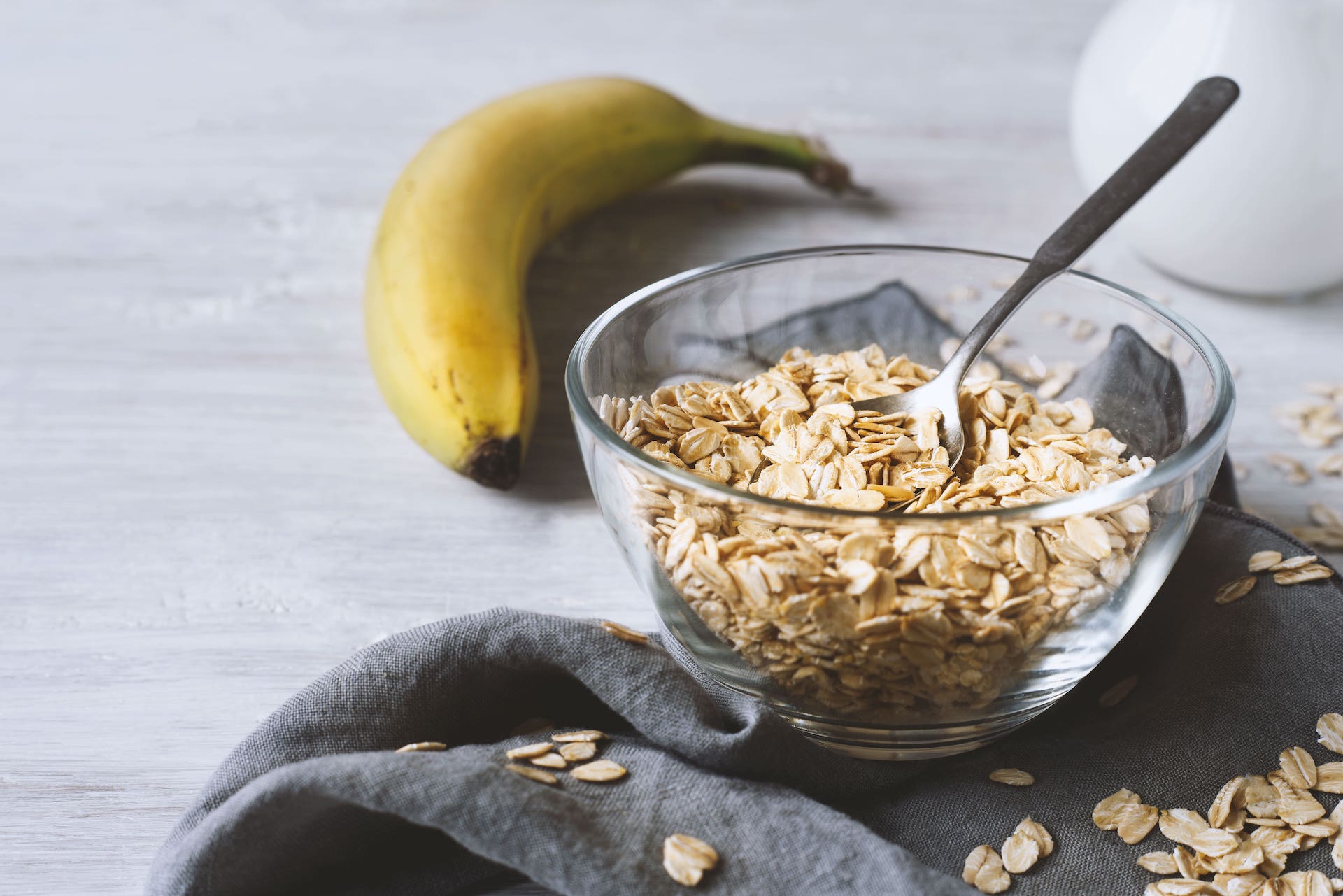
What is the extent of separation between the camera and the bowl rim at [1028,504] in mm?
526

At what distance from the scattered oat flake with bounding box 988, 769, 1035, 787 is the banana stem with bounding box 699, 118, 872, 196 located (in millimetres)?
952

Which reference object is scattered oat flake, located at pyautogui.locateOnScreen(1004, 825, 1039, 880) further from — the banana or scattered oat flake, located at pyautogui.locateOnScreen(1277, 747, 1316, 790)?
the banana

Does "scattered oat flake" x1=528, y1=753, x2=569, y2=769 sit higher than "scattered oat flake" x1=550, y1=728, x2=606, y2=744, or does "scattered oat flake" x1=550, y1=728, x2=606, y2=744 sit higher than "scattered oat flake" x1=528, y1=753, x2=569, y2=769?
"scattered oat flake" x1=528, y1=753, x2=569, y2=769

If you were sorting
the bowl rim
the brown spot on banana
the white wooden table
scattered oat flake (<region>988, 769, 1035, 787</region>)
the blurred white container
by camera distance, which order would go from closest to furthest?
the bowl rim < scattered oat flake (<region>988, 769, 1035, 787</region>) < the white wooden table < the brown spot on banana < the blurred white container

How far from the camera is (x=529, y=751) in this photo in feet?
1.99

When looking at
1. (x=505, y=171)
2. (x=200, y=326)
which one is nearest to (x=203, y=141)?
(x=200, y=326)

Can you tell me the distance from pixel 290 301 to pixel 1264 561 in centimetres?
96

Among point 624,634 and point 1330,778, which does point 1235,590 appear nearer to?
point 1330,778

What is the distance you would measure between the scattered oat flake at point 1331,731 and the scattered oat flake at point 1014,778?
165mm

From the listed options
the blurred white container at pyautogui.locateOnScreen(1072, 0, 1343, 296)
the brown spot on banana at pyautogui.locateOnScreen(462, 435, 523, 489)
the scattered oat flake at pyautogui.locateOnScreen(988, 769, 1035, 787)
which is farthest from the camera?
the blurred white container at pyautogui.locateOnScreen(1072, 0, 1343, 296)

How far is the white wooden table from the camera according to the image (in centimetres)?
74

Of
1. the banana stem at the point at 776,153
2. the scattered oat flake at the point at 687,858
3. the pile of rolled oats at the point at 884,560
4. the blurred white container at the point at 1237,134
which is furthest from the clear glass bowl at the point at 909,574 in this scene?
the banana stem at the point at 776,153

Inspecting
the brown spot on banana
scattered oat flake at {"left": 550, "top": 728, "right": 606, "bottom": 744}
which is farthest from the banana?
scattered oat flake at {"left": 550, "top": 728, "right": 606, "bottom": 744}

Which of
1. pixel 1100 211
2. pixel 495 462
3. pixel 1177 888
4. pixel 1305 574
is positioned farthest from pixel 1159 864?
pixel 495 462
